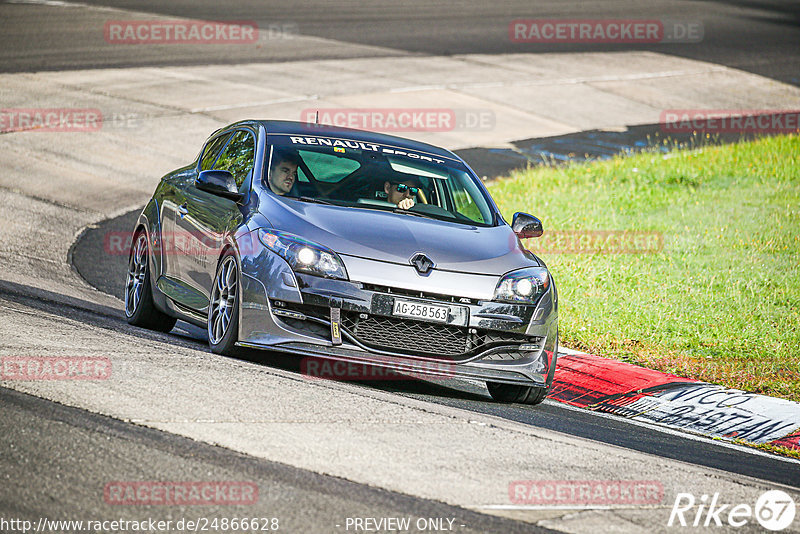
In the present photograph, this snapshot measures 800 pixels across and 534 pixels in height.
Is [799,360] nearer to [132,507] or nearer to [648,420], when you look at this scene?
[648,420]

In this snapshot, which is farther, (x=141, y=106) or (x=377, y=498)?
(x=141, y=106)

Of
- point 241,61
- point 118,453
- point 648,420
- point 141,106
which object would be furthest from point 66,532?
point 241,61

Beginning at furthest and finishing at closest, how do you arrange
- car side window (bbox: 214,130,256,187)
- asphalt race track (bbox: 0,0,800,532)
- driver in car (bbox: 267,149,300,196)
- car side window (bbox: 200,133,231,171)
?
car side window (bbox: 200,133,231,171), car side window (bbox: 214,130,256,187), driver in car (bbox: 267,149,300,196), asphalt race track (bbox: 0,0,800,532)

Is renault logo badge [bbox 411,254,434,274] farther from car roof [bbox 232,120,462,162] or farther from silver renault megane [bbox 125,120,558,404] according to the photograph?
car roof [bbox 232,120,462,162]

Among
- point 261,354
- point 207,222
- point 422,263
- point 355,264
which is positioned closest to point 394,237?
point 422,263

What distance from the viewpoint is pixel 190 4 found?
33.6m

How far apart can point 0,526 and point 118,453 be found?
0.89 meters

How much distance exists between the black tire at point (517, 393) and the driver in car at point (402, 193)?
145 cm

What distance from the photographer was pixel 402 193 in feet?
28.7

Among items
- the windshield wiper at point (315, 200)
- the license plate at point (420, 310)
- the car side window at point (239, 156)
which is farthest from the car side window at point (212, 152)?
the license plate at point (420, 310)

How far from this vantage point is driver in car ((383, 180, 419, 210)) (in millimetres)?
8664

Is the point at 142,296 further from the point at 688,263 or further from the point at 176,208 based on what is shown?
the point at 688,263

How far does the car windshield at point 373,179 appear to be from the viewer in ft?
27.8

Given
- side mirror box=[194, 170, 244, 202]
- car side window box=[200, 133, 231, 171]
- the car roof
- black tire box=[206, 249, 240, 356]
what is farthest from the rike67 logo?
car side window box=[200, 133, 231, 171]
